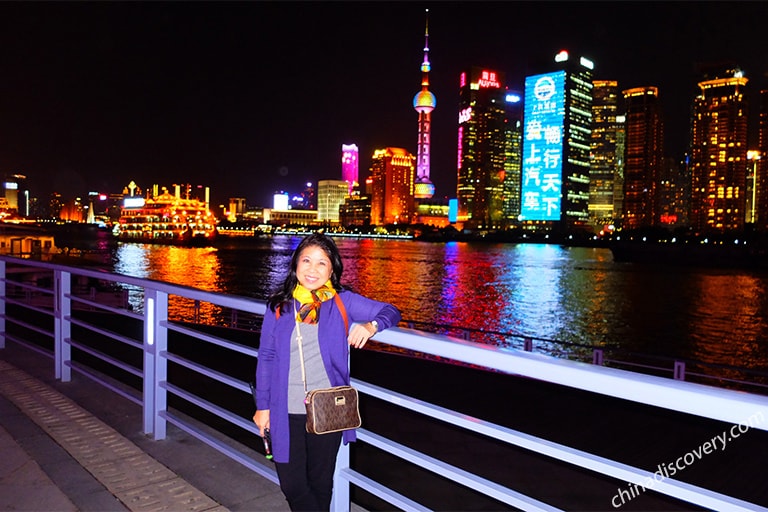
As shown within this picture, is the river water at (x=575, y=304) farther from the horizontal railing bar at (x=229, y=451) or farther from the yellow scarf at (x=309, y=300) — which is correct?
the yellow scarf at (x=309, y=300)

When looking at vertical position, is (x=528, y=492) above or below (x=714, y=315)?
above

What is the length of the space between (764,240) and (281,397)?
517ft

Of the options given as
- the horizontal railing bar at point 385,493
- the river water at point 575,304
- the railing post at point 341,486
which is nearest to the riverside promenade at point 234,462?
the railing post at point 341,486

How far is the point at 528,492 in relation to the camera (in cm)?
635

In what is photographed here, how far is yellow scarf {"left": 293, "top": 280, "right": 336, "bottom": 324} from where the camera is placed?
305 cm

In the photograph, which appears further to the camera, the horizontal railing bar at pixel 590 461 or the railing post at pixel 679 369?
the railing post at pixel 679 369

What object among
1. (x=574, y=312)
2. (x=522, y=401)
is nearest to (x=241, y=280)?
(x=574, y=312)

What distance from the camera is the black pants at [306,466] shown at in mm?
3160

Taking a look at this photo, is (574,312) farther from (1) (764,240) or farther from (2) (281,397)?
(1) (764,240)

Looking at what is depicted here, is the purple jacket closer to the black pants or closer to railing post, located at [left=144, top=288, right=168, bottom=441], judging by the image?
the black pants

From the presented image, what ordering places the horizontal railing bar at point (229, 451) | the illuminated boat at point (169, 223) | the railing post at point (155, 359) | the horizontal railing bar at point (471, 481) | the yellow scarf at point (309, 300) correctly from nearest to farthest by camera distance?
1. the horizontal railing bar at point (471, 481)
2. the yellow scarf at point (309, 300)
3. the horizontal railing bar at point (229, 451)
4. the railing post at point (155, 359)
5. the illuminated boat at point (169, 223)

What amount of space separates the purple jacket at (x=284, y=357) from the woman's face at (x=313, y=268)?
152 mm
